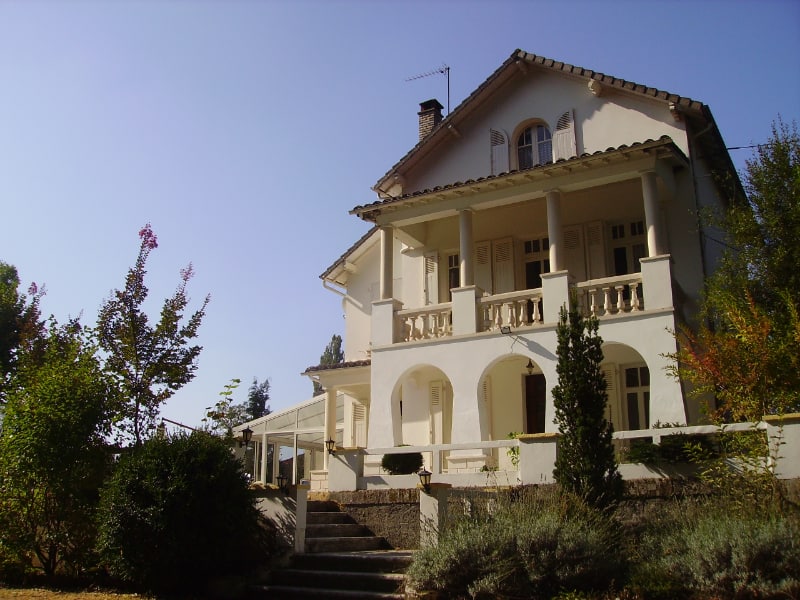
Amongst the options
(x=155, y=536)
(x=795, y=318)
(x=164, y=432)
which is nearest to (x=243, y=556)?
(x=155, y=536)

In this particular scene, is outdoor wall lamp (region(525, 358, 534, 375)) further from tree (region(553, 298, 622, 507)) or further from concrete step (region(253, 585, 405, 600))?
concrete step (region(253, 585, 405, 600))

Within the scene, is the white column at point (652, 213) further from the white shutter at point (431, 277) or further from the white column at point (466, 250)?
the white shutter at point (431, 277)

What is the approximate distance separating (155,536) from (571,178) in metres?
11.0

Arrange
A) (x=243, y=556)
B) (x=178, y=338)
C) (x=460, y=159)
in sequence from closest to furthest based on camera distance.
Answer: (x=243, y=556) → (x=178, y=338) → (x=460, y=159)

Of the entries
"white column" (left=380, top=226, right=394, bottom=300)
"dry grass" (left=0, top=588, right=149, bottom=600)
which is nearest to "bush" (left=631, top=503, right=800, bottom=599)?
"dry grass" (left=0, top=588, right=149, bottom=600)

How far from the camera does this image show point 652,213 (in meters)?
16.0

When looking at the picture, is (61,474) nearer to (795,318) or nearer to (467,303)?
(467,303)

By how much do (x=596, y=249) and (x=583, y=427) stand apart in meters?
7.96

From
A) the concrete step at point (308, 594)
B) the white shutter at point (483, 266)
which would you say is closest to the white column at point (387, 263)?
the white shutter at point (483, 266)

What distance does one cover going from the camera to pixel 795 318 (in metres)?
11.1

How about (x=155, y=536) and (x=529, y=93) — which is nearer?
(x=155, y=536)

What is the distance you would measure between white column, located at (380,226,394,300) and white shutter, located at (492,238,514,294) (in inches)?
106

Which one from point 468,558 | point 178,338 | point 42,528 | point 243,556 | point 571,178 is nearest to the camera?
point 468,558

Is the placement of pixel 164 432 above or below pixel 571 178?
below
